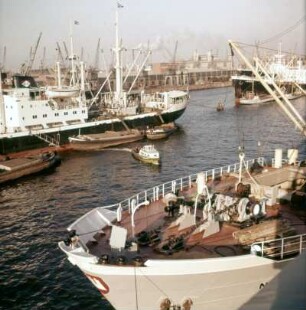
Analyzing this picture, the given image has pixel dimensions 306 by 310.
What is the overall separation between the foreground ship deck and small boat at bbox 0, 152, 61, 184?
96.3 ft

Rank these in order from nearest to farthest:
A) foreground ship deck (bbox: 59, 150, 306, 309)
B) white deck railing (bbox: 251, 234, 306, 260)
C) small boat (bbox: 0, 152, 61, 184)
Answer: foreground ship deck (bbox: 59, 150, 306, 309)
white deck railing (bbox: 251, 234, 306, 260)
small boat (bbox: 0, 152, 61, 184)

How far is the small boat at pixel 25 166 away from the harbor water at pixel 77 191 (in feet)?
3.50

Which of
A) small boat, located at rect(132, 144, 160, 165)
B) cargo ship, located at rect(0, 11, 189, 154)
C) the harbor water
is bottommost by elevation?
the harbor water

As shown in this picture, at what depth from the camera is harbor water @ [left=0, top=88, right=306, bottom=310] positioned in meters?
24.0

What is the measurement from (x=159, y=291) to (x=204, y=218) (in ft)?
15.3

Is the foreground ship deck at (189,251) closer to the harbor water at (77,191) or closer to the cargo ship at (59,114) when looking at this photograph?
the harbor water at (77,191)

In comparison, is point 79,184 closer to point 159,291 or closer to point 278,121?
point 159,291

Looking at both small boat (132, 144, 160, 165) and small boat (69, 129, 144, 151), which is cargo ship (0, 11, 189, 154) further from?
small boat (132, 144, 160, 165)

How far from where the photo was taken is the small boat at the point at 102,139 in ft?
208

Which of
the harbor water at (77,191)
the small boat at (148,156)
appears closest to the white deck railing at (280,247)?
the harbor water at (77,191)

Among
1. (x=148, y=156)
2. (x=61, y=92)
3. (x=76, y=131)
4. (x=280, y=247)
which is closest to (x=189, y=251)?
(x=280, y=247)

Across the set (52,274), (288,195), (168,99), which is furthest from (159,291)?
(168,99)

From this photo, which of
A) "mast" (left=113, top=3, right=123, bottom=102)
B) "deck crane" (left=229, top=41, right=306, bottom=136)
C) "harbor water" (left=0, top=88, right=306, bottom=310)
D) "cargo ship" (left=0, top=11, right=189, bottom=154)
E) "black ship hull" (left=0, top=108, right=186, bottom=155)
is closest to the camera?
"deck crane" (left=229, top=41, right=306, bottom=136)

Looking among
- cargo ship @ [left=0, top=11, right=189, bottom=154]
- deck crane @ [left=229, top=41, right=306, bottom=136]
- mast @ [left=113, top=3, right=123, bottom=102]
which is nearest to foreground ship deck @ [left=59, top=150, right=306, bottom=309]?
deck crane @ [left=229, top=41, right=306, bottom=136]
